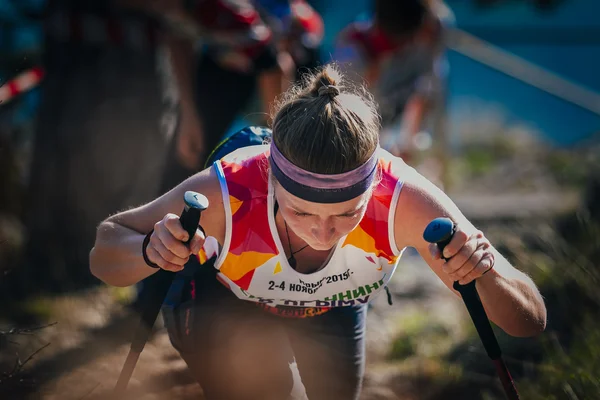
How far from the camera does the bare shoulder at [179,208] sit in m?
2.60

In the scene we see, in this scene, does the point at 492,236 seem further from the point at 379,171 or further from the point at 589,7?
the point at 589,7

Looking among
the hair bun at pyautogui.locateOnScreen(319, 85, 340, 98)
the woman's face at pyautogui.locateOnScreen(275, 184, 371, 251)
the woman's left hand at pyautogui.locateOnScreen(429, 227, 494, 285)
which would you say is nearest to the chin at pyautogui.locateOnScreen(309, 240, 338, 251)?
the woman's face at pyautogui.locateOnScreen(275, 184, 371, 251)

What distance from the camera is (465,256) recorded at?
7.45 ft

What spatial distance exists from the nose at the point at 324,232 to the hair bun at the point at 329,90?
432mm

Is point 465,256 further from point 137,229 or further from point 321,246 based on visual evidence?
point 137,229

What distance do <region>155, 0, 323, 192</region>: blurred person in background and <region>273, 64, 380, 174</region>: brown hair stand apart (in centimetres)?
229

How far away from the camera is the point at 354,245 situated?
2.72m

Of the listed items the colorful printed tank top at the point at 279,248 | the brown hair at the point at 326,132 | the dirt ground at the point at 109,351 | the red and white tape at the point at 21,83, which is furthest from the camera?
the red and white tape at the point at 21,83

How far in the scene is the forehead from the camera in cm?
249

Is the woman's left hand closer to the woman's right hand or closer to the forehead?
the forehead

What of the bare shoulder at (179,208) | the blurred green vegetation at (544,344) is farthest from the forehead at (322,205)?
the blurred green vegetation at (544,344)

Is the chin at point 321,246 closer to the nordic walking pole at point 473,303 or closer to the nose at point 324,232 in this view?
the nose at point 324,232

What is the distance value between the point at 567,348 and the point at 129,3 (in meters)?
3.44

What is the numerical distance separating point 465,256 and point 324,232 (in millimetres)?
493
